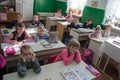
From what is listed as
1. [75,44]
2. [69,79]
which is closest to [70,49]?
[75,44]

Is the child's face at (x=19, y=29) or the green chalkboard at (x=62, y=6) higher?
the green chalkboard at (x=62, y=6)

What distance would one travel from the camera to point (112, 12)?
13.2ft

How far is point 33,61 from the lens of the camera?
5.04ft

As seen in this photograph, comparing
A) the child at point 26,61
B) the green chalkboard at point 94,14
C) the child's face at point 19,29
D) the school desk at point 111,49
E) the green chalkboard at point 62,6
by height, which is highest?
the green chalkboard at point 62,6

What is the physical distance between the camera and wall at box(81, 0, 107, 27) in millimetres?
4155

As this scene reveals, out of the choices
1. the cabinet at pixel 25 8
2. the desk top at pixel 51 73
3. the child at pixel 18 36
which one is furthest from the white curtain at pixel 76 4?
the desk top at pixel 51 73

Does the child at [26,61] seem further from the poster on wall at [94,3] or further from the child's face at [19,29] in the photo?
the poster on wall at [94,3]

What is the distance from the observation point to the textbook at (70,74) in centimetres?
146

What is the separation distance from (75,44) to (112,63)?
1891mm

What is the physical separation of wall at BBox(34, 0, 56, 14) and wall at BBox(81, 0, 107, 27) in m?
2.44

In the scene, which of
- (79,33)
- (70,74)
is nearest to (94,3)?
(79,33)

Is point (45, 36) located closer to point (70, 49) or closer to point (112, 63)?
point (70, 49)

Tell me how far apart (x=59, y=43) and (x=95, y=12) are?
8.34ft

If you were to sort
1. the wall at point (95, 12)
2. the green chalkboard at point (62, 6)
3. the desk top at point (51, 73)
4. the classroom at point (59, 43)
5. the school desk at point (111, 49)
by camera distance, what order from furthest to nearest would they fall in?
the green chalkboard at point (62, 6) → the wall at point (95, 12) → the school desk at point (111, 49) → the classroom at point (59, 43) → the desk top at point (51, 73)
